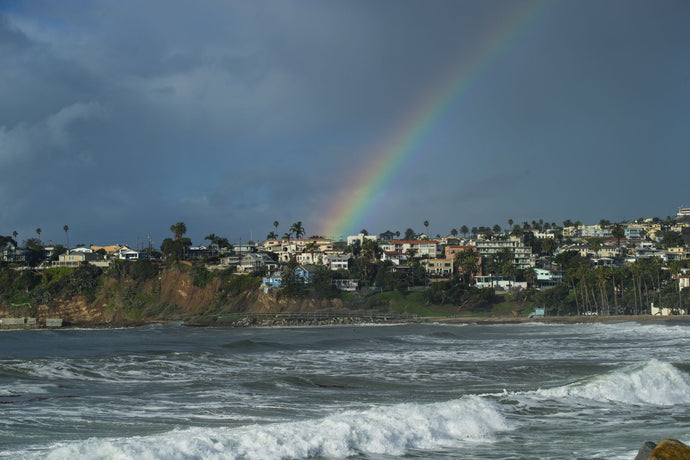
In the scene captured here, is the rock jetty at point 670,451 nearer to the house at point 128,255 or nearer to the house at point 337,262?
the house at point 337,262

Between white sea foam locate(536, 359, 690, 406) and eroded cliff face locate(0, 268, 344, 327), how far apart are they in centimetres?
7630

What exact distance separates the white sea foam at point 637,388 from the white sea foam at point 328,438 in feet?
18.9

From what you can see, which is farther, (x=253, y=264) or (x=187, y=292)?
(x=253, y=264)

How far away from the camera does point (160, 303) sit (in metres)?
106

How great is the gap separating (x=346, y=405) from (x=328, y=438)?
5.92 m

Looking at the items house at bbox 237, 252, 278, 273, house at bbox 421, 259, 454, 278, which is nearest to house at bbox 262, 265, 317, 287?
house at bbox 237, 252, 278, 273

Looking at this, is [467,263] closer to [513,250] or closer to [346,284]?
[513,250]

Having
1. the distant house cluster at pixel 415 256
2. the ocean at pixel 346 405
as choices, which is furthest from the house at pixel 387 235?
the ocean at pixel 346 405

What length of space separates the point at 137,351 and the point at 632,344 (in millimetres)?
34066

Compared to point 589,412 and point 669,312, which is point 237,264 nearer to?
point 669,312

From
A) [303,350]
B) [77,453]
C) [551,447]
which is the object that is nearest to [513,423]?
[551,447]

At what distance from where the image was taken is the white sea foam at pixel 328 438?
13.9 m

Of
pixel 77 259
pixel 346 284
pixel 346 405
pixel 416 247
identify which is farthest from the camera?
pixel 416 247

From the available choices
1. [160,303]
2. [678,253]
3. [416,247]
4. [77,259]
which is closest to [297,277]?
[160,303]
